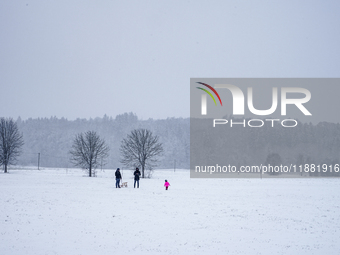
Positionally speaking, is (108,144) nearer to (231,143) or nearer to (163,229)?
(231,143)

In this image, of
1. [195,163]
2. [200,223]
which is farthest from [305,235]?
[195,163]

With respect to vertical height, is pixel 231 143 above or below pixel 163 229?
above

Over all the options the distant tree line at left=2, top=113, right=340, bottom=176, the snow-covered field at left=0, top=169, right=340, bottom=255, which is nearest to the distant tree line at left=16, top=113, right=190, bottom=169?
the distant tree line at left=2, top=113, right=340, bottom=176

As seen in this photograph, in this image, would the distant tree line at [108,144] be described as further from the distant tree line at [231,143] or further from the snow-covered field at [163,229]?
the snow-covered field at [163,229]

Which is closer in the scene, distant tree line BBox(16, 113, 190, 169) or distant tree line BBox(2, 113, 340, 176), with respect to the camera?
distant tree line BBox(2, 113, 340, 176)

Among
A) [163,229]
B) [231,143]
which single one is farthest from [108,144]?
[163,229]

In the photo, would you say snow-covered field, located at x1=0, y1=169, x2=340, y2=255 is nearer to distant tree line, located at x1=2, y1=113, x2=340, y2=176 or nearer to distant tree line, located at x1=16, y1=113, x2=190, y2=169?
distant tree line, located at x1=2, y1=113, x2=340, y2=176

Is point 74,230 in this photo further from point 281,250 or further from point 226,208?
point 226,208

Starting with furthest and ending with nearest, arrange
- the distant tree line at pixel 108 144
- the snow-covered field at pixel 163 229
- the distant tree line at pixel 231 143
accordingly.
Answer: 1. the distant tree line at pixel 108 144
2. the distant tree line at pixel 231 143
3. the snow-covered field at pixel 163 229

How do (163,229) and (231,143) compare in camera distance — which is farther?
(231,143)

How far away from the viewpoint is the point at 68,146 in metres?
183

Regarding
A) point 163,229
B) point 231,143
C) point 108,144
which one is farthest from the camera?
point 108,144

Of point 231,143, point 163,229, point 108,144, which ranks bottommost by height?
point 163,229

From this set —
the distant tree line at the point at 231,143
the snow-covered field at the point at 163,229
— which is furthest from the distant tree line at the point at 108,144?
the snow-covered field at the point at 163,229
